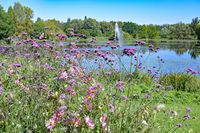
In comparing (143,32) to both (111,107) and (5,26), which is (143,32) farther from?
(111,107)

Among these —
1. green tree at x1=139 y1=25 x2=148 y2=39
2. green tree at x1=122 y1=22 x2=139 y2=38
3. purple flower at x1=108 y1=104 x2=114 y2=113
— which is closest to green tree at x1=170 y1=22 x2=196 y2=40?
green tree at x1=139 y1=25 x2=148 y2=39

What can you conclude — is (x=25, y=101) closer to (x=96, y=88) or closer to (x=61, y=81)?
(x=61, y=81)

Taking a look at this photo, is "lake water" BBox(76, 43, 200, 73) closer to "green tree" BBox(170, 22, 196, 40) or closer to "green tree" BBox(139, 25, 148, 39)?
"green tree" BBox(139, 25, 148, 39)

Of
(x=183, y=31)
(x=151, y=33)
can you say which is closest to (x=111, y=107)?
(x=183, y=31)

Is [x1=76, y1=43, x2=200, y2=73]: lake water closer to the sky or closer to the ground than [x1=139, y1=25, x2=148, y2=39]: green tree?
closer to the sky

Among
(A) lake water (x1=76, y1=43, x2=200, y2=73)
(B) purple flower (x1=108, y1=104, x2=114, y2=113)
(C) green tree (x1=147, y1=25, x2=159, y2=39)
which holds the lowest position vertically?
(C) green tree (x1=147, y1=25, x2=159, y2=39)

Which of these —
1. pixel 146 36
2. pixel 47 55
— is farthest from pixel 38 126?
pixel 146 36

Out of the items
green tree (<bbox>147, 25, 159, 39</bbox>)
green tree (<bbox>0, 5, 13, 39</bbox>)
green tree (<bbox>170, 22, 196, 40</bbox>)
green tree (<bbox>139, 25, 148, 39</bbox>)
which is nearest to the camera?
green tree (<bbox>0, 5, 13, 39</bbox>)

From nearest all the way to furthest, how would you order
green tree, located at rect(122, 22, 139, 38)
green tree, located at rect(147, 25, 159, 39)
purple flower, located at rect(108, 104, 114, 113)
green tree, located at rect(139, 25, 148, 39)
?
purple flower, located at rect(108, 104, 114, 113)
green tree, located at rect(139, 25, 148, 39)
green tree, located at rect(147, 25, 159, 39)
green tree, located at rect(122, 22, 139, 38)

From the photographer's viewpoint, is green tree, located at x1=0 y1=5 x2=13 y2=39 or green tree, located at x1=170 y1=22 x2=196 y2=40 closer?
green tree, located at x1=0 y1=5 x2=13 y2=39

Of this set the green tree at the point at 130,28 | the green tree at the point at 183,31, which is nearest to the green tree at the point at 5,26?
the green tree at the point at 183,31

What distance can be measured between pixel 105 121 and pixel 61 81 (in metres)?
0.81

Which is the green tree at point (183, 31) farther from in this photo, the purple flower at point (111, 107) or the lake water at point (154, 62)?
the purple flower at point (111, 107)

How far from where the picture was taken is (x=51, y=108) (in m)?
3.39
